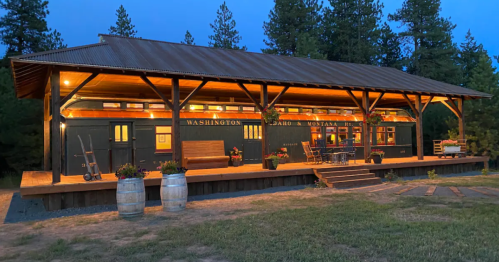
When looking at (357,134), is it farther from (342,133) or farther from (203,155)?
(203,155)

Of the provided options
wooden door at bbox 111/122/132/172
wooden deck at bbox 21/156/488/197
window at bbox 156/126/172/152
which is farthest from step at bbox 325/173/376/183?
wooden door at bbox 111/122/132/172

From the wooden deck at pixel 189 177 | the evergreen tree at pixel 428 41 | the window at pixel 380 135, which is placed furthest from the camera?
the evergreen tree at pixel 428 41

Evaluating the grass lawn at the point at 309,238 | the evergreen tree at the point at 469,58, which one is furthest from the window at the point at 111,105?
the evergreen tree at the point at 469,58

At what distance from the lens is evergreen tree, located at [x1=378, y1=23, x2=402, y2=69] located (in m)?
33.8

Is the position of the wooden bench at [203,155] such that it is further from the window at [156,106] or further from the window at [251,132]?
the window at [156,106]

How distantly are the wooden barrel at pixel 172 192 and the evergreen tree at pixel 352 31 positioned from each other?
85.1ft

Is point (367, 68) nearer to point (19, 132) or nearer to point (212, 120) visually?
point (212, 120)

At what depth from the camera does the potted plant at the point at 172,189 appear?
26.2 ft

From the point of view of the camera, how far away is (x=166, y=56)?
11.6 meters

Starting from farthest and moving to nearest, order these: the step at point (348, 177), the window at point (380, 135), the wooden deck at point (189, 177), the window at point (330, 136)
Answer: the window at point (380, 135), the window at point (330, 136), the step at point (348, 177), the wooden deck at point (189, 177)

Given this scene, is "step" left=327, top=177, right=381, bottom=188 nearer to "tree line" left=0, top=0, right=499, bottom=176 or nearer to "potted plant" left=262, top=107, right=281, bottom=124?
"potted plant" left=262, top=107, right=281, bottom=124

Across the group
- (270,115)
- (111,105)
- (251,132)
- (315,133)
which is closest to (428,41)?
(315,133)

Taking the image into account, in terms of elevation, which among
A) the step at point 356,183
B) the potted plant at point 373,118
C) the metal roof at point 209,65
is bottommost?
the step at point 356,183

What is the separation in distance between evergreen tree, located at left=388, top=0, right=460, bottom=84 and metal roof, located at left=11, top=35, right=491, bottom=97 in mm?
15516
